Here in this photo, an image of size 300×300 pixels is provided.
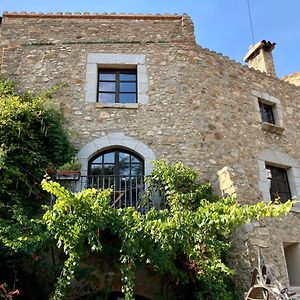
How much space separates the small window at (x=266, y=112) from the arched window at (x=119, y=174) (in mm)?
3614

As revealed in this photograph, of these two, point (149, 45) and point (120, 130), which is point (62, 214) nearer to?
point (120, 130)

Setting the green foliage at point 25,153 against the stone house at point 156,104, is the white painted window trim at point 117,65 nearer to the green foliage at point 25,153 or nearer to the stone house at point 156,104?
the stone house at point 156,104

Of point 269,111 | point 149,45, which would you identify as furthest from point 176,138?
point 269,111

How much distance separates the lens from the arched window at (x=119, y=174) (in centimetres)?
718

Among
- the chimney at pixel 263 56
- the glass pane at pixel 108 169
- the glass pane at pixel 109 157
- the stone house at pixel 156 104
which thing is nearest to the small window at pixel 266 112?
the stone house at pixel 156 104

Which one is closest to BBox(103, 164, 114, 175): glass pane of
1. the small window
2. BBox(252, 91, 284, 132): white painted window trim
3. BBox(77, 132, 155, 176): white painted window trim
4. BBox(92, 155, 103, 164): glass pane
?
BBox(92, 155, 103, 164): glass pane

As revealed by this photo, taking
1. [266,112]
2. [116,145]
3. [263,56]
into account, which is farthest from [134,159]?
[263,56]

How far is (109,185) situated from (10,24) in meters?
4.66

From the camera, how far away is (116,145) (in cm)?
778

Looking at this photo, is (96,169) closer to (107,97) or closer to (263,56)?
(107,97)

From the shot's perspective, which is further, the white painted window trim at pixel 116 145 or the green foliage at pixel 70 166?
the white painted window trim at pixel 116 145

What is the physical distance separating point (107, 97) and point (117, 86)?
0.36 metres

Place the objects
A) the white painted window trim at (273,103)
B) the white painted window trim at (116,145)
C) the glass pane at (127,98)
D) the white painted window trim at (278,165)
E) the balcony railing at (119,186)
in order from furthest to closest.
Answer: the white painted window trim at (273,103), the glass pane at (127,98), the white painted window trim at (278,165), the white painted window trim at (116,145), the balcony railing at (119,186)

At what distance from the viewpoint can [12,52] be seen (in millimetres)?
8773
